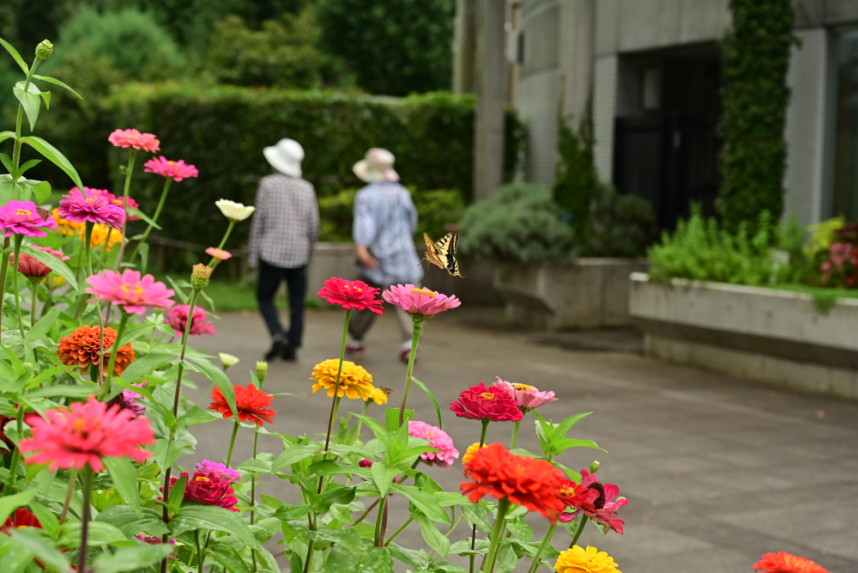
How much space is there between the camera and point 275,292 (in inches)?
351

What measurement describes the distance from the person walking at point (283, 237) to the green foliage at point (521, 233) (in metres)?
3.29

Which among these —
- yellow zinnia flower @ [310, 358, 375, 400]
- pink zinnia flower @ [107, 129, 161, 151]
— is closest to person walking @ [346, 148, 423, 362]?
pink zinnia flower @ [107, 129, 161, 151]

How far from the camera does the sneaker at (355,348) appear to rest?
9.26m

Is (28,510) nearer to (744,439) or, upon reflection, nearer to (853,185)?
(744,439)

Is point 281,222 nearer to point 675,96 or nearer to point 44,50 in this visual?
point 44,50

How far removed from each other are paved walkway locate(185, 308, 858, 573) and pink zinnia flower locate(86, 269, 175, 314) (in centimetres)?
322

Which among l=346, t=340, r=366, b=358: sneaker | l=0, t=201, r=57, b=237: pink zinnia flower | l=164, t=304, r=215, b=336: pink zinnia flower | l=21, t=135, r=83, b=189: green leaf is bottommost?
l=346, t=340, r=366, b=358: sneaker

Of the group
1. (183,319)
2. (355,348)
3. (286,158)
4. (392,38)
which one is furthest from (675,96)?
(392,38)

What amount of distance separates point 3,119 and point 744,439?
27182 mm

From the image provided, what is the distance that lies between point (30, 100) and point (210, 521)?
86 centimetres

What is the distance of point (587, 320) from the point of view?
11891 millimetres

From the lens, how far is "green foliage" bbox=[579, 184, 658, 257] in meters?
12.2

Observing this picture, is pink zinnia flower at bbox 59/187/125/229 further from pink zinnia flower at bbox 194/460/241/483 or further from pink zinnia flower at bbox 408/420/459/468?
pink zinnia flower at bbox 408/420/459/468

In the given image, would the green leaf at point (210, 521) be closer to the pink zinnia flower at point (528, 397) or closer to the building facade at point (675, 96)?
the pink zinnia flower at point (528, 397)
